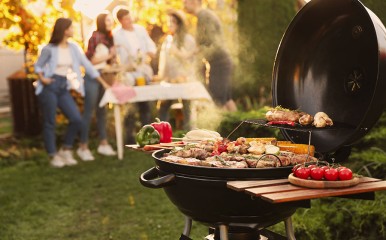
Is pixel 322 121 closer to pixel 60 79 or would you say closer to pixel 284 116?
pixel 284 116

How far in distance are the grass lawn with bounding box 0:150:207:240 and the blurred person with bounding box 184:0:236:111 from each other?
1.53m

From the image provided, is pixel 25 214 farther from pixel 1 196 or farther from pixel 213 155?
pixel 213 155

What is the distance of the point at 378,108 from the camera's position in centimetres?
279

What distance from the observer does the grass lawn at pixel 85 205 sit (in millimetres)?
5574

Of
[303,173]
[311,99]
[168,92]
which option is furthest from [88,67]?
[303,173]

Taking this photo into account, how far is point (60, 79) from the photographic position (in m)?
8.38

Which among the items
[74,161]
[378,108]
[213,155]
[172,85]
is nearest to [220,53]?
[172,85]

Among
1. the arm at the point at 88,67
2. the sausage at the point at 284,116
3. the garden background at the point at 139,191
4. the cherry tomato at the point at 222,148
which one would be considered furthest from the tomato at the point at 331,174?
the arm at the point at 88,67

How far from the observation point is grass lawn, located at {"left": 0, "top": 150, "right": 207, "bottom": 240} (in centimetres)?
557

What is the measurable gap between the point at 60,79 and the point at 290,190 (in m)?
6.20

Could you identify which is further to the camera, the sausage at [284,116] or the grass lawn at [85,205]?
the grass lawn at [85,205]

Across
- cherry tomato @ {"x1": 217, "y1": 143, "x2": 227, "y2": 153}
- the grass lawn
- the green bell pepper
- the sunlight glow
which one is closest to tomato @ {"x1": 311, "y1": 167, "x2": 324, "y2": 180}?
cherry tomato @ {"x1": 217, "y1": 143, "x2": 227, "y2": 153}

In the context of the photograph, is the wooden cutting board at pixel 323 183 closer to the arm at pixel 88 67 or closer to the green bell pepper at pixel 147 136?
the green bell pepper at pixel 147 136

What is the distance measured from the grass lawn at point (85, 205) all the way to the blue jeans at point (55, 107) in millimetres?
401
